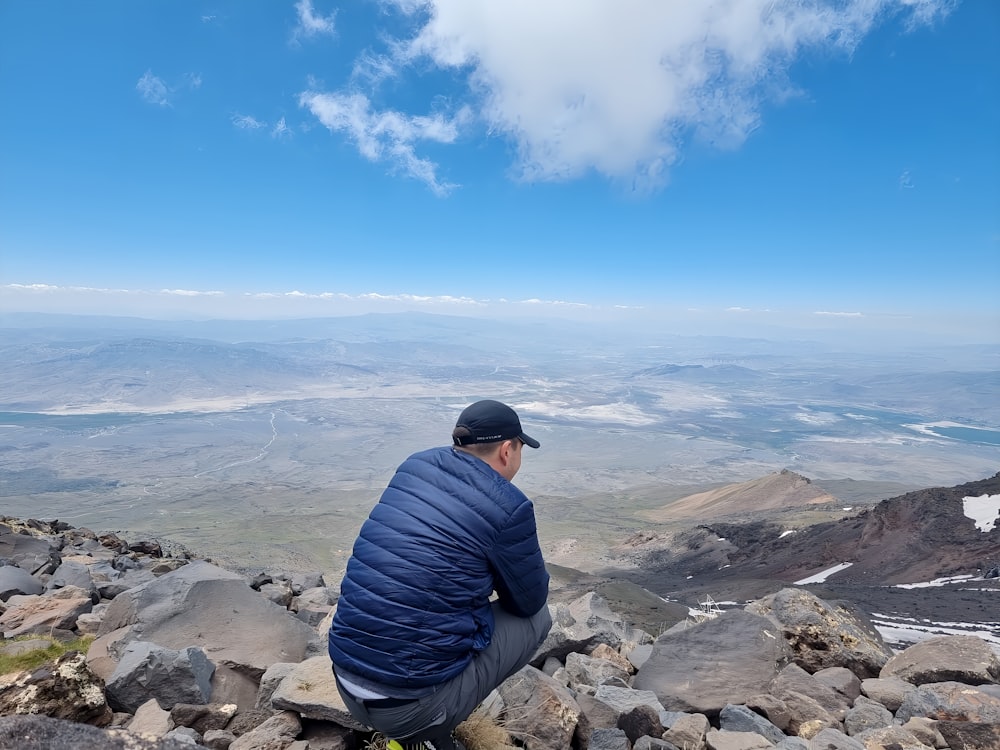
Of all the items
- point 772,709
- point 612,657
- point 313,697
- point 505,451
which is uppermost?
point 505,451

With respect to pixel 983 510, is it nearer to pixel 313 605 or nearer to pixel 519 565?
pixel 313 605

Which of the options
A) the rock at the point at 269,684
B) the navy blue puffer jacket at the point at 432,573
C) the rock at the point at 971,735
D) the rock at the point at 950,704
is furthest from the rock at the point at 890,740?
the rock at the point at 269,684

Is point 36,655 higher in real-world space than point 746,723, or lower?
higher

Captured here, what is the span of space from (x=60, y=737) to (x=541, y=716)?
2.78m

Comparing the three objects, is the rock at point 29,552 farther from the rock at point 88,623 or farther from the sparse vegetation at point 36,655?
the sparse vegetation at point 36,655

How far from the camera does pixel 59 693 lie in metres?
3.16

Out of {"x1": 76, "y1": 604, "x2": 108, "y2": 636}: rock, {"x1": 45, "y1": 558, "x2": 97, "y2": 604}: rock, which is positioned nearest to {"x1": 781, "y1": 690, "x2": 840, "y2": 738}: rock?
{"x1": 76, "y1": 604, "x2": 108, "y2": 636}: rock

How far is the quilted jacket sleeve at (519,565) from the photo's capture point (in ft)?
9.16

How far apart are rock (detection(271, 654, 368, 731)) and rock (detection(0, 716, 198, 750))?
5.13 ft

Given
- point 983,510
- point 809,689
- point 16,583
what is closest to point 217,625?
point 16,583

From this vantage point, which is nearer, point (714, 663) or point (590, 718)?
point (590, 718)

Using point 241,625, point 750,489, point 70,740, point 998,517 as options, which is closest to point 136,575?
point 241,625

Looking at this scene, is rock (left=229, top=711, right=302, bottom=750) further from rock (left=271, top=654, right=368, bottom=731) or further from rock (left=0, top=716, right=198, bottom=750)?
rock (left=0, top=716, right=198, bottom=750)

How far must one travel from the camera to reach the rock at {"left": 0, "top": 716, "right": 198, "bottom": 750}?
1862mm
